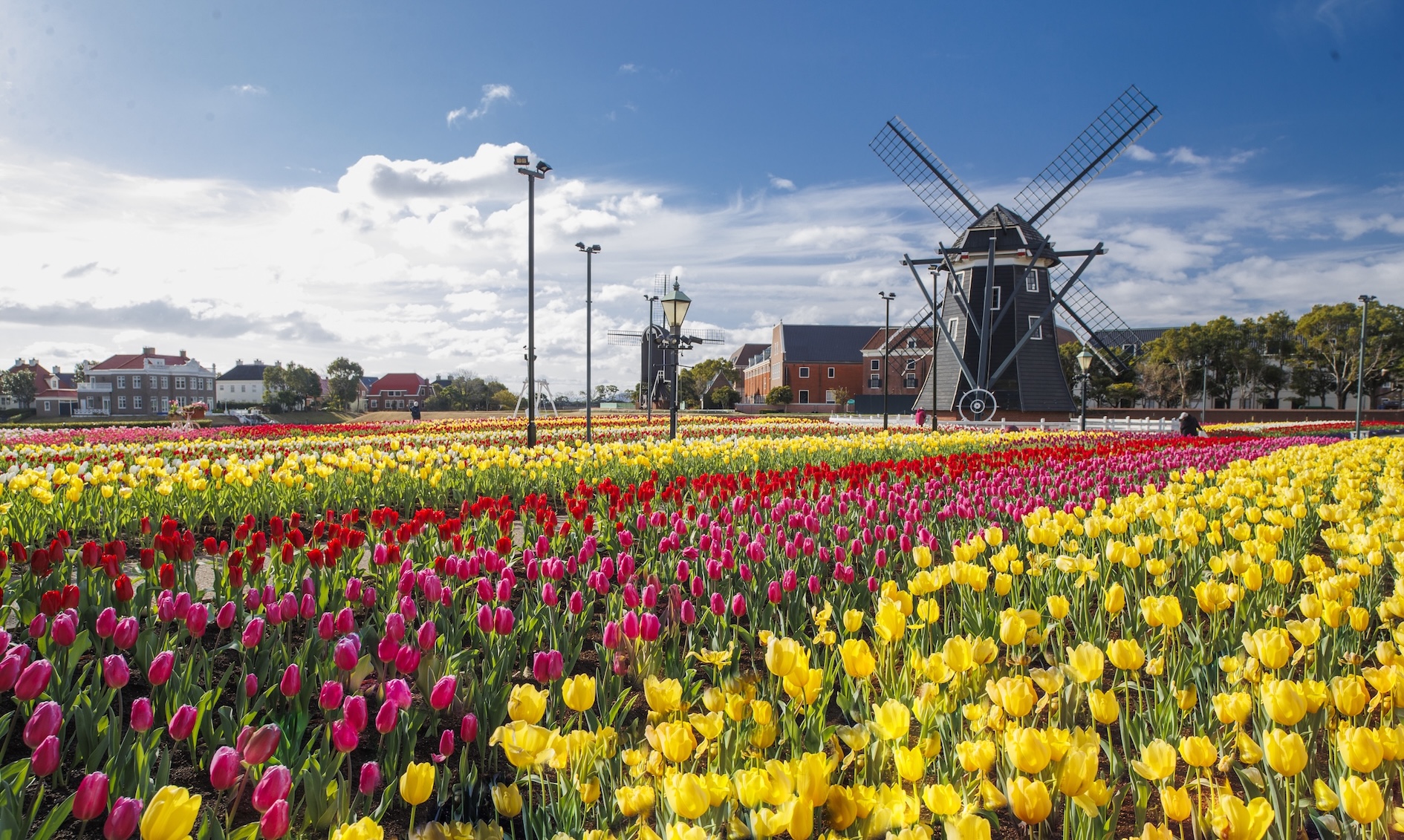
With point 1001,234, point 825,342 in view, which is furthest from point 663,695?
point 825,342

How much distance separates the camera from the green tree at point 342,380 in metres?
104

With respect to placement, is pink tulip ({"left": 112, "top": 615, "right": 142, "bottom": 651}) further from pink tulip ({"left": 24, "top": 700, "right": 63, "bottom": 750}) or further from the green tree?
the green tree

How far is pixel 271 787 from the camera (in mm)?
1788

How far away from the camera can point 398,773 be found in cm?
265

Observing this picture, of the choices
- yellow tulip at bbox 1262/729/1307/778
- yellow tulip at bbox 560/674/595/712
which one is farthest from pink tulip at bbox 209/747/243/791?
yellow tulip at bbox 1262/729/1307/778

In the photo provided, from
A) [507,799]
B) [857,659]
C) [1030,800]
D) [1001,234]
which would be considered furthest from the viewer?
[1001,234]

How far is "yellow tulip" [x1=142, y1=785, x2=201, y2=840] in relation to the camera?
1616 millimetres

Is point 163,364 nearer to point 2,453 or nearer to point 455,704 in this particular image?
point 2,453

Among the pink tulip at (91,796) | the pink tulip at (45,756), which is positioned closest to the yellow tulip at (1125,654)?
the pink tulip at (91,796)

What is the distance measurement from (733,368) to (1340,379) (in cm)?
6008

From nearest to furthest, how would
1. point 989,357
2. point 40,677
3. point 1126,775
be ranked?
point 40,677 < point 1126,775 < point 989,357

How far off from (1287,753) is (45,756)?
294cm

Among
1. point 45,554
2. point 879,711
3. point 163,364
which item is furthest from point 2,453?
point 163,364

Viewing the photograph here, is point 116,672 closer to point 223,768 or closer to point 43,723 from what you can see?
point 43,723
